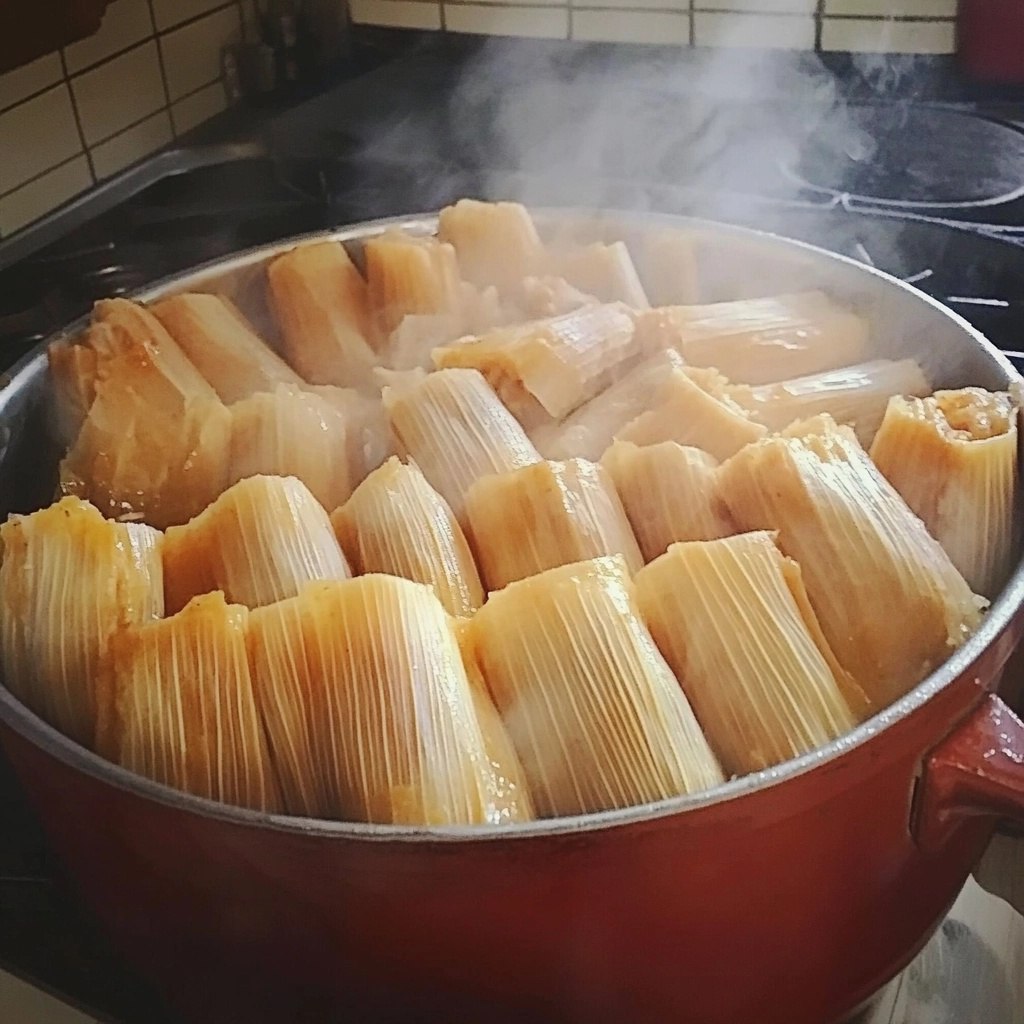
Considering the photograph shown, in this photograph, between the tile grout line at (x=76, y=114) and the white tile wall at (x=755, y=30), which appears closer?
the tile grout line at (x=76, y=114)

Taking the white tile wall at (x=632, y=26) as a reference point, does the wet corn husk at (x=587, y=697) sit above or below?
below

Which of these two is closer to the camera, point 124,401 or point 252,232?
point 124,401

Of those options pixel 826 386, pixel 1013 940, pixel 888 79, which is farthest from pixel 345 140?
pixel 1013 940

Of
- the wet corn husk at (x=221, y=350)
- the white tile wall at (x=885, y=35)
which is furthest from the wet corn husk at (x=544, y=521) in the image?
the white tile wall at (x=885, y=35)

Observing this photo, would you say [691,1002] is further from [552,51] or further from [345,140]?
[552,51]

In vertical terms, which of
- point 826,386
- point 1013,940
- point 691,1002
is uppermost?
point 826,386

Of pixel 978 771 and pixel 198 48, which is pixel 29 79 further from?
pixel 978 771

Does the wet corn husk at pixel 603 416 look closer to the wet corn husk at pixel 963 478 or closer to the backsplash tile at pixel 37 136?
the wet corn husk at pixel 963 478
